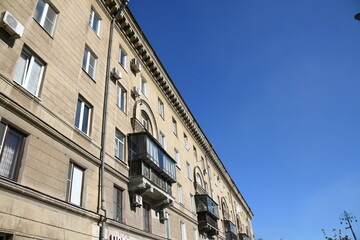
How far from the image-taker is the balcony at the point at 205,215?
2472cm

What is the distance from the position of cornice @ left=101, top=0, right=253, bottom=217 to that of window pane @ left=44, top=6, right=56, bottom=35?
5.30 m

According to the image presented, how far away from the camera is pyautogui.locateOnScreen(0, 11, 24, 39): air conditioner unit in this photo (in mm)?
8680

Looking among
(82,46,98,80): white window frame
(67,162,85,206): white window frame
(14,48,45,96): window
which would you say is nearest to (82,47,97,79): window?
(82,46,98,80): white window frame

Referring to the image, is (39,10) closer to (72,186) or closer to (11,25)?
(11,25)

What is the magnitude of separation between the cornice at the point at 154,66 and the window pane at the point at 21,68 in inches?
329

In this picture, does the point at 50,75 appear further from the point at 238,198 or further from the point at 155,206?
the point at 238,198

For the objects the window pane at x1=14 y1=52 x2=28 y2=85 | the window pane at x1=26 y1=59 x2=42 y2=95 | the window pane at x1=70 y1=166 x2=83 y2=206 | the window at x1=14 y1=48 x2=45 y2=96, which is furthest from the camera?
the window pane at x1=70 y1=166 x2=83 y2=206

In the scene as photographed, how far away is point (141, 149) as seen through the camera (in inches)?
604

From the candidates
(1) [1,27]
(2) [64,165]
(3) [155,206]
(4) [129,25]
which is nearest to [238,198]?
(3) [155,206]

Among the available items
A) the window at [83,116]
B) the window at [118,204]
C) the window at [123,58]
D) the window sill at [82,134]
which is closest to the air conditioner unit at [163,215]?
the window at [118,204]

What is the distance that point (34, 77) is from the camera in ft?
32.5

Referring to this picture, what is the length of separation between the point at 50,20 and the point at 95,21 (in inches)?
186

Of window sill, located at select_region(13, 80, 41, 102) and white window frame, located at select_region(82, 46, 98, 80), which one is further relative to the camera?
white window frame, located at select_region(82, 46, 98, 80)

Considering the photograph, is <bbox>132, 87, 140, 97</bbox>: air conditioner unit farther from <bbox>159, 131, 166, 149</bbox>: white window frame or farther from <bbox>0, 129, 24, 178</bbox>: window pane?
<bbox>0, 129, 24, 178</bbox>: window pane
